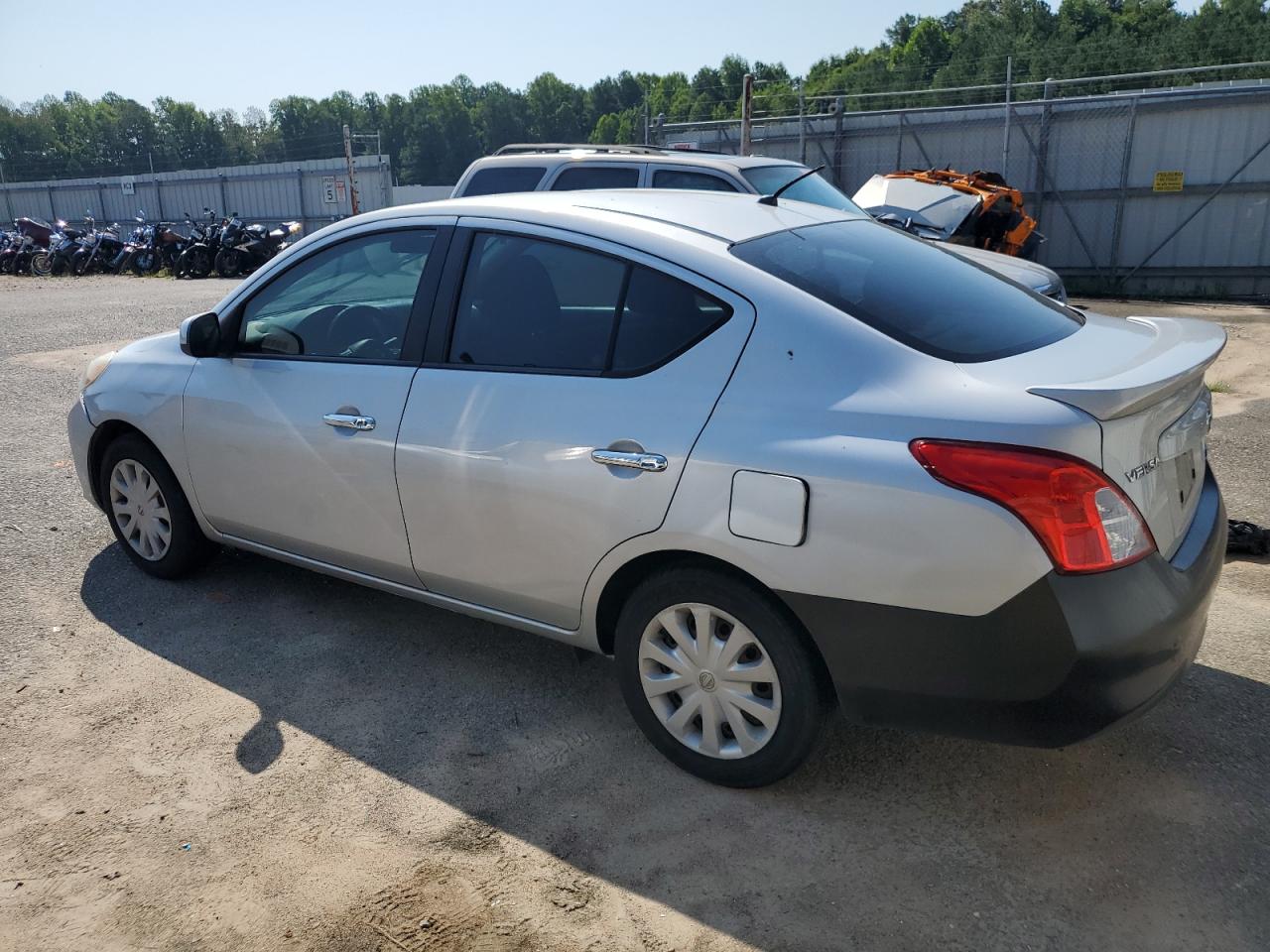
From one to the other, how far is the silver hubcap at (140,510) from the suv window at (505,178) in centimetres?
508

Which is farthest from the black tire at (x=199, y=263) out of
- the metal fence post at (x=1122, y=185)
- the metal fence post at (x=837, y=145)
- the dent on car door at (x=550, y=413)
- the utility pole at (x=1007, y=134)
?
the dent on car door at (x=550, y=413)

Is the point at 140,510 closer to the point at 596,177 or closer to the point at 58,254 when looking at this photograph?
the point at 596,177

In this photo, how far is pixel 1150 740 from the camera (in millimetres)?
3236

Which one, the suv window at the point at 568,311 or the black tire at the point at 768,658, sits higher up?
the suv window at the point at 568,311

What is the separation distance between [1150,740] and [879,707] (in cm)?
114

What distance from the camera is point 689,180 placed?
26.9 feet

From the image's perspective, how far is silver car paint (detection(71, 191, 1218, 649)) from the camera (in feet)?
8.05

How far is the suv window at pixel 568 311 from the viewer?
9.95ft

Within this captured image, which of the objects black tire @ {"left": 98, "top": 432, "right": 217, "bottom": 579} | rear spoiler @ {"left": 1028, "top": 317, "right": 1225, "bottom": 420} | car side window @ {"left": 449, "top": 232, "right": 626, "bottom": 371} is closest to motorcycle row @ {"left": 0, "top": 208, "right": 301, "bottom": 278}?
black tire @ {"left": 98, "top": 432, "right": 217, "bottom": 579}

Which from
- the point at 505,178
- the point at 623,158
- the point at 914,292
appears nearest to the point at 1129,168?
the point at 623,158

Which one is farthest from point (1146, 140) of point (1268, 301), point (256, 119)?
point (256, 119)

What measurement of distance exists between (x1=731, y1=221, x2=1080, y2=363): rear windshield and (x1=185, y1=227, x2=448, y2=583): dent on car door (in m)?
1.28

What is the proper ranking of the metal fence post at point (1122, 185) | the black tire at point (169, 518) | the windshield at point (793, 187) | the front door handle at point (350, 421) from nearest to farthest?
the front door handle at point (350, 421), the black tire at point (169, 518), the windshield at point (793, 187), the metal fence post at point (1122, 185)

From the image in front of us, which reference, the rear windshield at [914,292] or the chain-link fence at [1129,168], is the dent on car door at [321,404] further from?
the chain-link fence at [1129,168]
